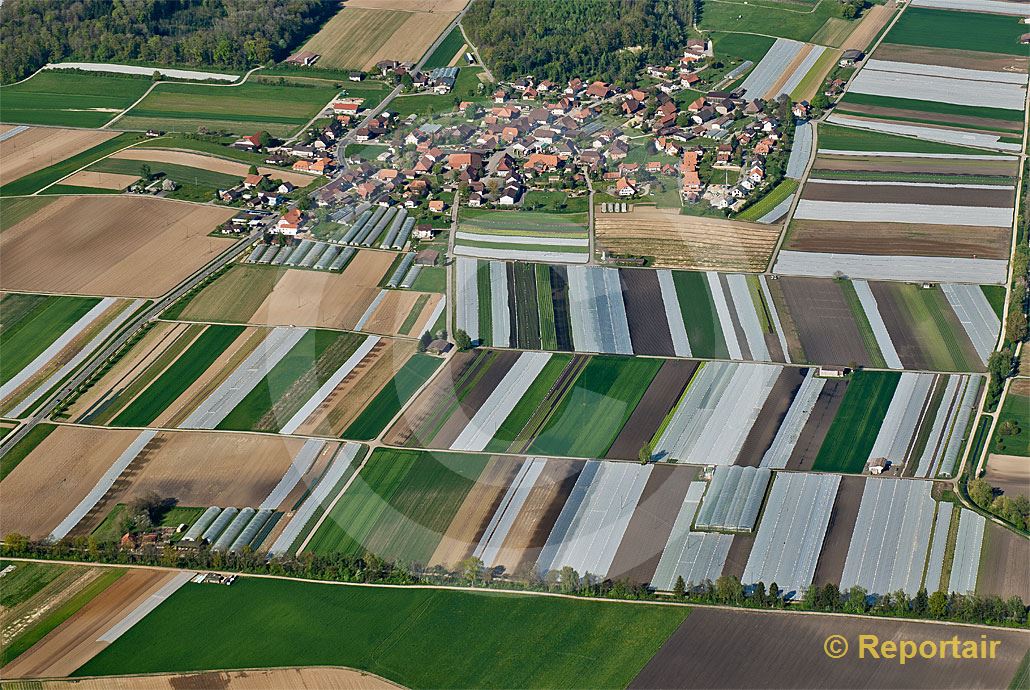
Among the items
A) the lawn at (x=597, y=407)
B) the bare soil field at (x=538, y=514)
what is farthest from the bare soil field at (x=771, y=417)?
the bare soil field at (x=538, y=514)

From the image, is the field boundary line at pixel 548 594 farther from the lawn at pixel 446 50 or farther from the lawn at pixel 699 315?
the lawn at pixel 446 50

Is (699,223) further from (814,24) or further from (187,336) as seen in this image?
(814,24)

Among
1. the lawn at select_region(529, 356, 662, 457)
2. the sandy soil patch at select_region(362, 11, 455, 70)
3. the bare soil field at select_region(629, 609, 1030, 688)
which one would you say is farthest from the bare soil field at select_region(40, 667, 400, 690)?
the sandy soil patch at select_region(362, 11, 455, 70)

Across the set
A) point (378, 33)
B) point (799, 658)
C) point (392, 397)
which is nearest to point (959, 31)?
point (378, 33)

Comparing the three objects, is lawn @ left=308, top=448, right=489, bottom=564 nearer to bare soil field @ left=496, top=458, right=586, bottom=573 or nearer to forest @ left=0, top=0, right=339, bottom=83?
bare soil field @ left=496, top=458, right=586, bottom=573

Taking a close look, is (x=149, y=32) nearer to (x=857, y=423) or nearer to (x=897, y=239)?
(x=897, y=239)

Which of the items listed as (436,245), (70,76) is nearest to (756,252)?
(436,245)
